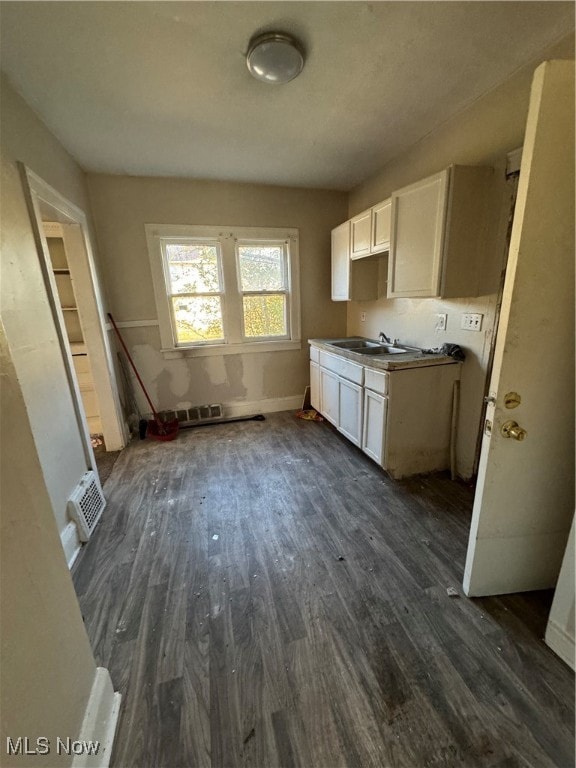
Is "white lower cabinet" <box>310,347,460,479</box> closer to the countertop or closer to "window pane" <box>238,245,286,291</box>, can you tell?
the countertop

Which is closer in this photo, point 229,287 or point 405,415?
point 405,415

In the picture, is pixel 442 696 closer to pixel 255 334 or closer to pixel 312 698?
pixel 312 698

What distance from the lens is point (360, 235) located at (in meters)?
2.78

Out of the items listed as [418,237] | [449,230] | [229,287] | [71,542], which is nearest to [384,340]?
[418,237]

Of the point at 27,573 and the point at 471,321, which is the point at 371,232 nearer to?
the point at 471,321

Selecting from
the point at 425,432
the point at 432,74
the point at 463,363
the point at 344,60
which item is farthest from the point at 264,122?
the point at 425,432

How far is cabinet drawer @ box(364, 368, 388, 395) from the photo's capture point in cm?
220

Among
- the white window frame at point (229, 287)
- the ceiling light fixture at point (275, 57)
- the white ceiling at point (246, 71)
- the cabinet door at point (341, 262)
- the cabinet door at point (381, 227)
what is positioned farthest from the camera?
the white window frame at point (229, 287)

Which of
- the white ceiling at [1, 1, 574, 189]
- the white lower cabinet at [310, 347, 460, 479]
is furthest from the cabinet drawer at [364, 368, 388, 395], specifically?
the white ceiling at [1, 1, 574, 189]

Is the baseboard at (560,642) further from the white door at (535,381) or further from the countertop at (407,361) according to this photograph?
the countertop at (407,361)

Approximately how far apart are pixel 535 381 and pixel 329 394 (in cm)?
205

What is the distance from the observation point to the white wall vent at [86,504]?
180 cm

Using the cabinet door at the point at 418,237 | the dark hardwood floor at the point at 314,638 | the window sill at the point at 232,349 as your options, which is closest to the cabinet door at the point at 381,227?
the cabinet door at the point at 418,237

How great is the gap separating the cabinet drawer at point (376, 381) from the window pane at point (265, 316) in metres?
1.55
